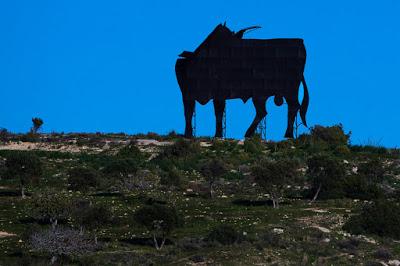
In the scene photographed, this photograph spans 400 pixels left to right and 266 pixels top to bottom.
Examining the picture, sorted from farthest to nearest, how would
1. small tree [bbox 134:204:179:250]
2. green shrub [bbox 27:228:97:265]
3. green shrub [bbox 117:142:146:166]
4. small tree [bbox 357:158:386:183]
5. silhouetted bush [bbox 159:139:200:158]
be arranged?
green shrub [bbox 117:142:146:166] → silhouetted bush [bbox 159:139:200:158] → small tree [bbox 357:158:386:183] → small tree [bbox 134:204:179:250] → green shrub [bbox 27:228:97:265]

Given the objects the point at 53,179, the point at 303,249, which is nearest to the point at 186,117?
the point at 53,179

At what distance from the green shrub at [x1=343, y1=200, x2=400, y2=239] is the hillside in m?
0.04

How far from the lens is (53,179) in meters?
56.9

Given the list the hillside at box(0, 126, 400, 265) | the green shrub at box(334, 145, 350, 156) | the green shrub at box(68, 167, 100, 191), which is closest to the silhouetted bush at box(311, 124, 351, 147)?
the hillside at box(0, 126, 400, 265)

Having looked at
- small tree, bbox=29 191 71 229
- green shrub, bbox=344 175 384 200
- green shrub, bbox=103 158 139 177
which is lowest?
small tree, bbox=29 191 71 229

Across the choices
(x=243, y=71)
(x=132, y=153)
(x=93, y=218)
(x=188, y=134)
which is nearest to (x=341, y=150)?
(x=243, y=71)

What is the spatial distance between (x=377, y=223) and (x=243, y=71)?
70.2 ft

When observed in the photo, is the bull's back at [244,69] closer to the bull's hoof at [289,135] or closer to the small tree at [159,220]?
the bull's hoof at [289,135]

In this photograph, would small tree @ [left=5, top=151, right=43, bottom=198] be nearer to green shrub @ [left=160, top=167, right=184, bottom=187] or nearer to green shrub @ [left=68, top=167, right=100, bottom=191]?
→ green shrub @ [left=68, top=167, right=100, bottom=191]

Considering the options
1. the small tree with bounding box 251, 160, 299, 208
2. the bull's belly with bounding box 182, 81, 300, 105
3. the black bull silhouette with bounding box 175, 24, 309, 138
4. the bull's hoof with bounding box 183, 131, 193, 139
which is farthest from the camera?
the bull's hoof with bounding box 183, 131, 193, 139

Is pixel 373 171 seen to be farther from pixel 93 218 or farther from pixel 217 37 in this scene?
pixel 93 218

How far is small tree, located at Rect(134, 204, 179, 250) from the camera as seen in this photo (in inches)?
1674

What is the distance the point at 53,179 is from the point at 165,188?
5.39m

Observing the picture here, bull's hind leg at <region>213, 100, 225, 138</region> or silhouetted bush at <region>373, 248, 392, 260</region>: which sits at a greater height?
bull's hind leg at <region>213, 100, 225, 138</region>
